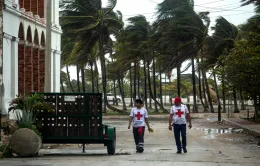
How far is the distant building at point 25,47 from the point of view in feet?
79.4

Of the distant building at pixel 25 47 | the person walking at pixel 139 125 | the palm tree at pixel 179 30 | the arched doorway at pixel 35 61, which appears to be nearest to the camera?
the person walking at pixel 139 125

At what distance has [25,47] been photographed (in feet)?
91.8

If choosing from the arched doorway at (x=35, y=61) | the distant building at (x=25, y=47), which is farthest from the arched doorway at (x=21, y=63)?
the arched doorway at (x=35, y=61)

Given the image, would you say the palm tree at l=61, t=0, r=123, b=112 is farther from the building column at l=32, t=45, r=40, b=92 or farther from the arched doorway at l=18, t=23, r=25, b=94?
the arched doorway at l=18, t=23, r=25, b=94

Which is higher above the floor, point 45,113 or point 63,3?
point 63,3

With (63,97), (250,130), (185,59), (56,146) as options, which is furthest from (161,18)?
(63,97)

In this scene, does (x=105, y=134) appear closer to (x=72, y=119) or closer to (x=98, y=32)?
(x=72, y=119)

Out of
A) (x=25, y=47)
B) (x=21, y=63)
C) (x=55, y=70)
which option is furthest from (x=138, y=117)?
(x=55, y=70)

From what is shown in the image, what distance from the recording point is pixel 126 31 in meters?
64.4

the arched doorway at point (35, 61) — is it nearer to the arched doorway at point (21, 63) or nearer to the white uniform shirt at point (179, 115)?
the arched doorway at point (21, 63)

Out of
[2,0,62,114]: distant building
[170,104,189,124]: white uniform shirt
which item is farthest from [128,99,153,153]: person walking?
[2,0,62,114]: distant building

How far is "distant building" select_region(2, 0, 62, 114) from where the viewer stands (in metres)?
24.2

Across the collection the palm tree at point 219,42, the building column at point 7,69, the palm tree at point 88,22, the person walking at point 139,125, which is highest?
the palm tree at point 88,22

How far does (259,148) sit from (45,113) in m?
7.75
